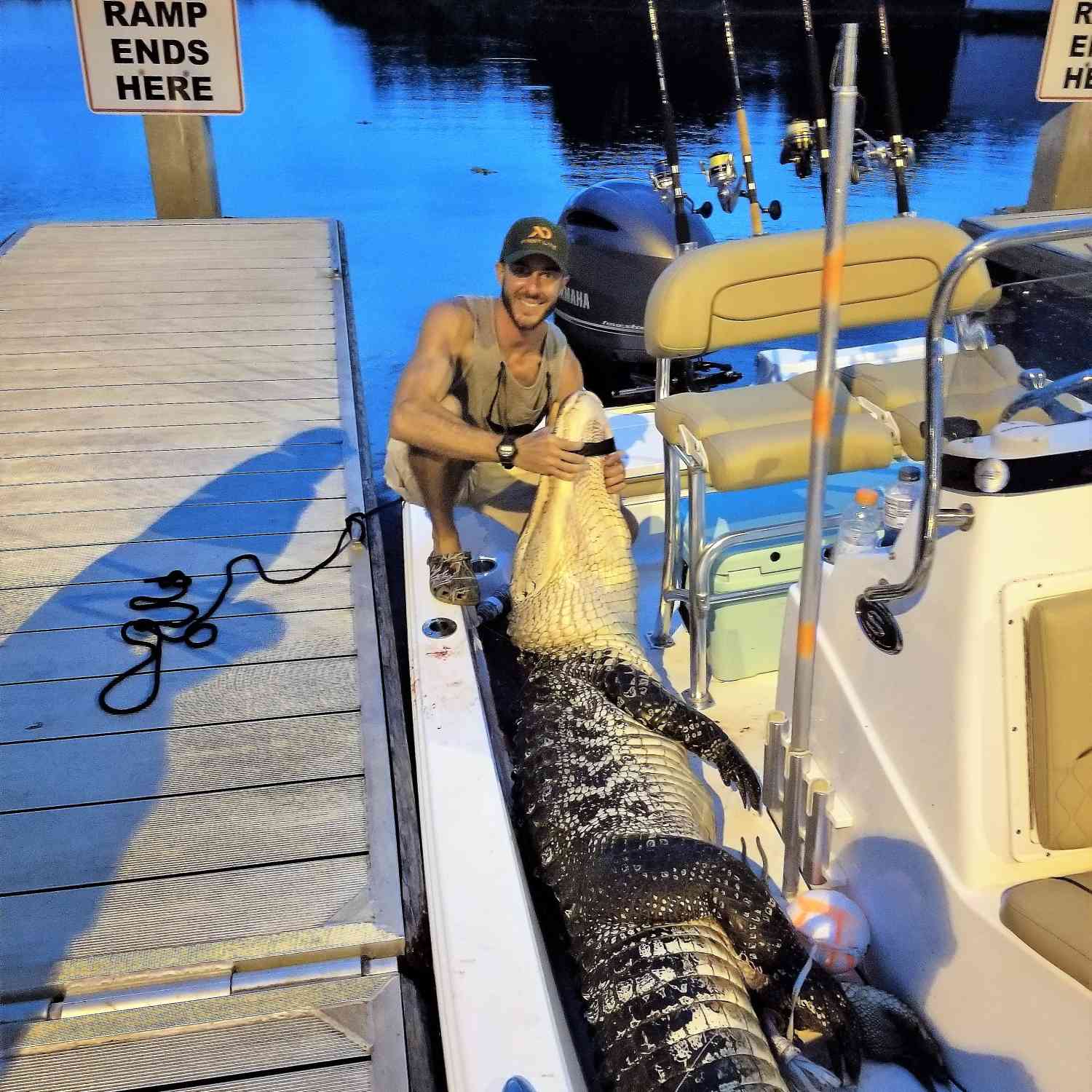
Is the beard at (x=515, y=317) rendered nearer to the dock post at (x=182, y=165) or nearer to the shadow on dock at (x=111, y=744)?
the shadow on dock at (x=111, y=744)

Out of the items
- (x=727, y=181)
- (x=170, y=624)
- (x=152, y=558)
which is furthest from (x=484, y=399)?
(x=727, y=181)

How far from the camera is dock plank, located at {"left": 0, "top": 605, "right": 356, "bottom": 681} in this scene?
2.82 meters

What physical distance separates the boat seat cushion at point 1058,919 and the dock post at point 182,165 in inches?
305

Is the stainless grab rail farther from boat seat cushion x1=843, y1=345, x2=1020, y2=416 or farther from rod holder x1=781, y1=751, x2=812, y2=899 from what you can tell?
rod holder x1=781, y1=751, x2=812, y2=899

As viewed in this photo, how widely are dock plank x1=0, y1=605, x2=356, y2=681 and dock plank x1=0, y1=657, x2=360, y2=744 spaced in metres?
0.04

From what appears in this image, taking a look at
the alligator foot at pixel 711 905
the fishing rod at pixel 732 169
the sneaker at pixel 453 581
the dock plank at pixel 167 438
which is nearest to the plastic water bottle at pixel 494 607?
the sneaker at pixel 453 581

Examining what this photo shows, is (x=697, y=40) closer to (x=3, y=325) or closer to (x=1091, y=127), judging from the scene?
(x=1091, y=127)

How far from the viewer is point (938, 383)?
4.86 ft

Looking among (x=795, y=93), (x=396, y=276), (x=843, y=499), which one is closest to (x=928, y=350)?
(x=843, y=499)

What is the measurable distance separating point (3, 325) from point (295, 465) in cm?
261

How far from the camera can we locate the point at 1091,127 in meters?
6.66

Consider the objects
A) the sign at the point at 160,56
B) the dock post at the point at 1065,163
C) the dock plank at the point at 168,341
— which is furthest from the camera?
the dock post at the point at 1065,163

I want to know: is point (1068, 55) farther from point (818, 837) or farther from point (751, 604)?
point (818, 837)

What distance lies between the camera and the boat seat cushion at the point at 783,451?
2.46 m
